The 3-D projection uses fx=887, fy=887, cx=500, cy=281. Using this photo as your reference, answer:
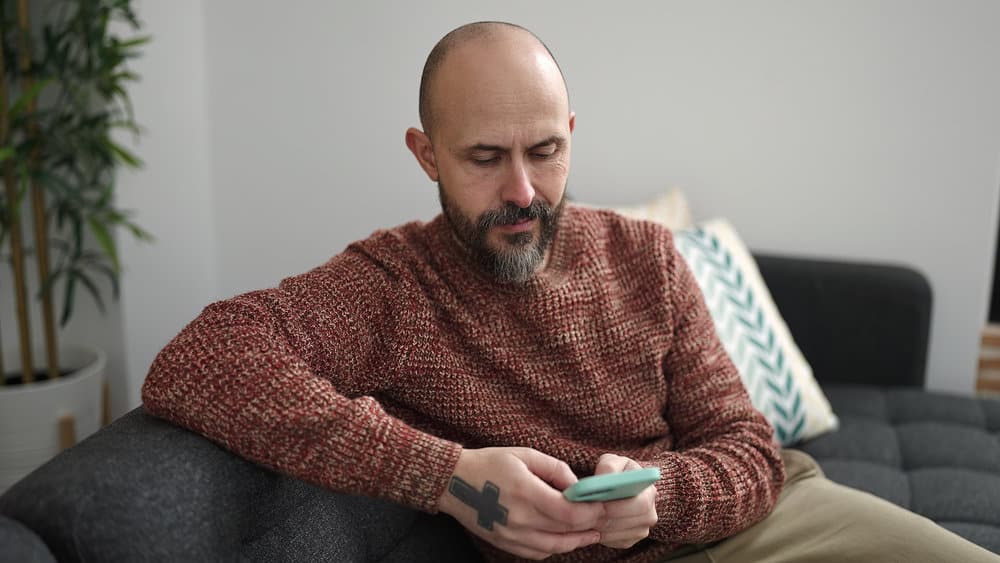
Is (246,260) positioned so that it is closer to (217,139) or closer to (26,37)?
(217,139)

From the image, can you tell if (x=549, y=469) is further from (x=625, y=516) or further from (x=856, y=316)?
(x=856, y=316)

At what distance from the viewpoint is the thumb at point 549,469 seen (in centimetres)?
103

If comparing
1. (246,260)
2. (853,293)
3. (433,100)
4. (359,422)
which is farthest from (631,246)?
(246,260)

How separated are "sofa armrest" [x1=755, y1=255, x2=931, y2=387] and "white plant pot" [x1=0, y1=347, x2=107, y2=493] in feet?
5.79

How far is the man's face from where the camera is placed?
1148 millimetres

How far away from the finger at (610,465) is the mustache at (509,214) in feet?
1.11

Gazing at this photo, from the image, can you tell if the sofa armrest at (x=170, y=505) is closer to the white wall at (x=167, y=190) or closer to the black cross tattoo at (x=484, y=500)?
the black cross tattoo at (x=484, y=500)

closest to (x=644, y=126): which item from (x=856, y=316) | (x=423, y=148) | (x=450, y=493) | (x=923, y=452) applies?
(x=856, y=316)

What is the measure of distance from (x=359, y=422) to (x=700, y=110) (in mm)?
1564

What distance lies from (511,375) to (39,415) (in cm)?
155

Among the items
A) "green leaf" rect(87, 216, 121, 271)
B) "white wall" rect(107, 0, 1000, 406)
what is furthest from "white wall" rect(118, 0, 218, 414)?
"green leaf" rect(87, 216, 121, 271)

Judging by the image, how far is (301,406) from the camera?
102 centimetres

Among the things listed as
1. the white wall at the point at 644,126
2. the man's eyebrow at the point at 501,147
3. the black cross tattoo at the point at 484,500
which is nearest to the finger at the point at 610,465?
the black cross tattoo at the point at 484,500

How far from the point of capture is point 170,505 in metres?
0.92
